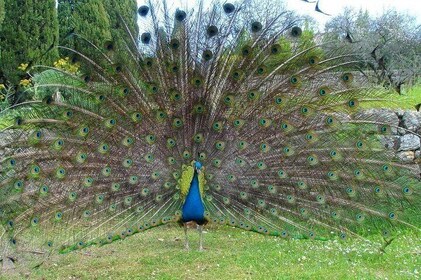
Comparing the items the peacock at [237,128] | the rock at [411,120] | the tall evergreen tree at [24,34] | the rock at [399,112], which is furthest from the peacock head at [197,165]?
the tall evergreen tree at [24,34]

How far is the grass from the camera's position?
20.0ft

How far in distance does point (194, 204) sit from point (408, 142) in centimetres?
432

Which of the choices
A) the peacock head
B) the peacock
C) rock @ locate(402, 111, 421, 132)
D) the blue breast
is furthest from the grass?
rock @ locate(402, 111, 421, 132)

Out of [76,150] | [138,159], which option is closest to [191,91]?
[138,159]

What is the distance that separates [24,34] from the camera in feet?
43.1

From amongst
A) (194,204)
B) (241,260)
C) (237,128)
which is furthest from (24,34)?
(241,260)

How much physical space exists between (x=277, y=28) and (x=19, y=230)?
128 inches

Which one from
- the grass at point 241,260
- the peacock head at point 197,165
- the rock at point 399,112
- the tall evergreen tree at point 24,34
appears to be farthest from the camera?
the tall evergreen tree at point 24,34

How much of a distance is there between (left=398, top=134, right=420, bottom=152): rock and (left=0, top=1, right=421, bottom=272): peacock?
9.63ft

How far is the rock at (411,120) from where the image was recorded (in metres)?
9.21

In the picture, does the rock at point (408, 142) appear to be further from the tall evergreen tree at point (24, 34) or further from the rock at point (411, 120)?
the tall evergreen tree at point (24, 34)

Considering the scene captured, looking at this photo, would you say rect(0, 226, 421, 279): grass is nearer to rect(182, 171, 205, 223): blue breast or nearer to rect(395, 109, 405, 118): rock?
rect(182, 171, 205, 223): blue breast

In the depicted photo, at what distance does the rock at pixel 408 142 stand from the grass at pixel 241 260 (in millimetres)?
2045

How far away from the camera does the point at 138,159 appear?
6477mm
